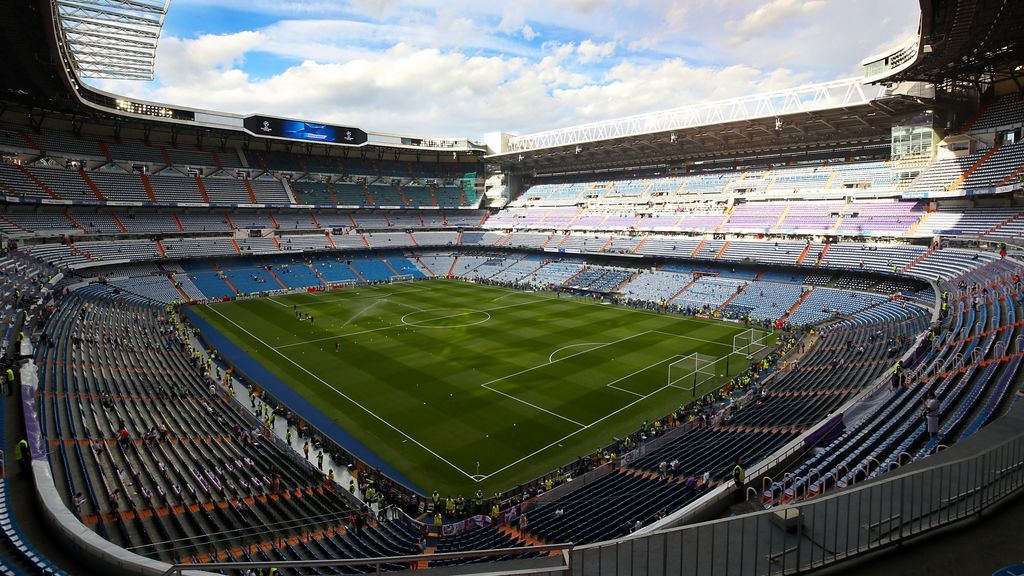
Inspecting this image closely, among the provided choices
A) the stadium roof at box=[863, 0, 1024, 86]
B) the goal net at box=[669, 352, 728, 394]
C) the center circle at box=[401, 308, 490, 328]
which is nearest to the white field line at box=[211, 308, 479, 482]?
the center circle at box=[401, 308, 490, 328]

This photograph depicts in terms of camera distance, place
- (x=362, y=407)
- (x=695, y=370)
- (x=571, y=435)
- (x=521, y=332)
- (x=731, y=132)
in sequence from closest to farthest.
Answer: (x=571, y=435) < (x=362, y=407) < (x=695, y=370) < (x=521, y=332) < (x=731, y=132)

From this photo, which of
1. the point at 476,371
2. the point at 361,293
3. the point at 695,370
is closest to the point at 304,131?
the point at 361,293

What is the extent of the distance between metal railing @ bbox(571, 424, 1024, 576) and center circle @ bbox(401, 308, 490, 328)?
35.9m

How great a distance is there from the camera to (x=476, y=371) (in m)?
30.8

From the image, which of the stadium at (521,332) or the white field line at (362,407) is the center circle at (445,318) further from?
the white field line at (362,407)

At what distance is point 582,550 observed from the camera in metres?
5.66

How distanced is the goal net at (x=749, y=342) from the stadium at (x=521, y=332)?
2.16ft

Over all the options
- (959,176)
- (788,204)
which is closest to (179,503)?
(959,176)

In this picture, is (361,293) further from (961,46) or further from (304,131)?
(961,46)

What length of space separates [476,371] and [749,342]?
18513 millimetres

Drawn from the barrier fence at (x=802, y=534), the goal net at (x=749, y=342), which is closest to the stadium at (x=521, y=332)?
the barrier fence at (x=802, y=534)

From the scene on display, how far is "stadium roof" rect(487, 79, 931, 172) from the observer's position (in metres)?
44.0

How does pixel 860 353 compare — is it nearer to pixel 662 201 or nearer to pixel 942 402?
pixel 942 402

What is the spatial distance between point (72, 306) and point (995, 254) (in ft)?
184
